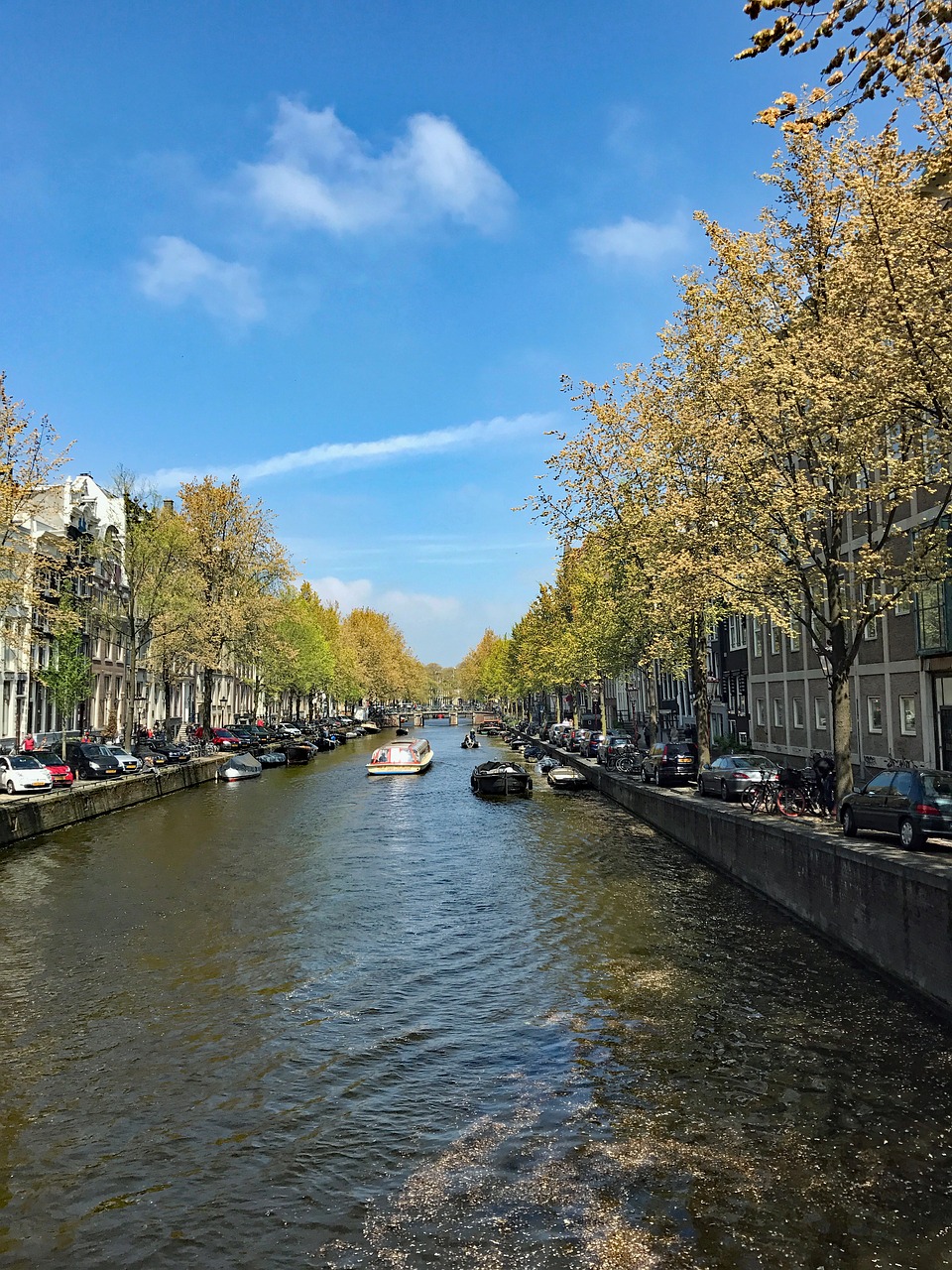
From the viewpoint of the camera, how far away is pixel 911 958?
1536 cm

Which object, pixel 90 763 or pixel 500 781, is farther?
pixel 500 781

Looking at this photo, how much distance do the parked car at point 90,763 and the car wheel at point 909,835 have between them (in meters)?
40.5

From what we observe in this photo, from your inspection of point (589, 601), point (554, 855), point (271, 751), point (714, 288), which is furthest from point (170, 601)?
point (714, 288)

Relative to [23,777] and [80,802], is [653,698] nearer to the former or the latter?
[80,802]

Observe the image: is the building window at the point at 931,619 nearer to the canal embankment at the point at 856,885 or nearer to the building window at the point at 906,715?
the building window at the point at 906,715

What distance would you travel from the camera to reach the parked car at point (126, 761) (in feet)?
176

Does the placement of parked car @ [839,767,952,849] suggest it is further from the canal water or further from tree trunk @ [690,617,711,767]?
tree trunk @ [690,617,711,767]

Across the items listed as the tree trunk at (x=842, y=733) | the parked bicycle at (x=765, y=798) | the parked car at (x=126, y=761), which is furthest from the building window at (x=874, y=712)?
the parked car at (x=126, y=761)

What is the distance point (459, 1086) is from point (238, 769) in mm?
52110

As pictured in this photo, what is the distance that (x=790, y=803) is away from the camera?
28859 millimetres

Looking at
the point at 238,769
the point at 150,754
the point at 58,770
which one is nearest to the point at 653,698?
the point at 238,769

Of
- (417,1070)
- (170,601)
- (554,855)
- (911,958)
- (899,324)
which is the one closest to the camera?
(417,1070)

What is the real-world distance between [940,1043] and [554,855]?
18262mm

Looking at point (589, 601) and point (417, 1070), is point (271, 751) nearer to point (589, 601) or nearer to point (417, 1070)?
point (589, 601)
